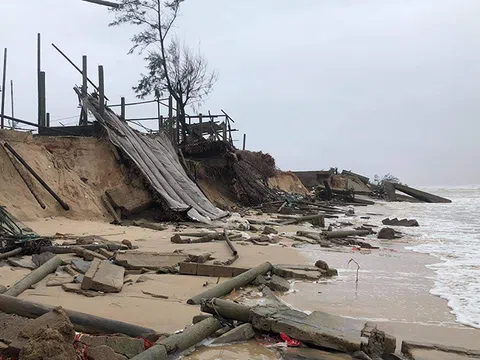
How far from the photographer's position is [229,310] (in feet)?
14.4

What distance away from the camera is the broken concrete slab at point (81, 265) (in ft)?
21.5

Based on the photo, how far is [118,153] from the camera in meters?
16.2

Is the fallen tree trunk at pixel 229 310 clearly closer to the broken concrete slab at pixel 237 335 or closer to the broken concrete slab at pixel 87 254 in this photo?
the broken concrete slab at pixel 237 335

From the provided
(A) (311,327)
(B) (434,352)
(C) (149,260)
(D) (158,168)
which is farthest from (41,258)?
(D) (158,168)

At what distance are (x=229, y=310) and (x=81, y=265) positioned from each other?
331 cm

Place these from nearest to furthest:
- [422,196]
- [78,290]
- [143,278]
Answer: [78,290] < [143,278] < [422,196]

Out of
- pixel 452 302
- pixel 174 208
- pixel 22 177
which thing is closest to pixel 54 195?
pixel 22 177

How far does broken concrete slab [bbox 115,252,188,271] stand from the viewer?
23.5ft

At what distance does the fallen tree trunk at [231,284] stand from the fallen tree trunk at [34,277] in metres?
2.01

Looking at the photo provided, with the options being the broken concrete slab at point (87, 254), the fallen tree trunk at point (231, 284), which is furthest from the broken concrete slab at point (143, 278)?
the fallen tree trunk at point (231, 284)

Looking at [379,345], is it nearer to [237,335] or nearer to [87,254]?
[237,335]

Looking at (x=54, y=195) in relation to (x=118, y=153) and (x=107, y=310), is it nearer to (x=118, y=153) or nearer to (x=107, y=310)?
(x=118, y=153)

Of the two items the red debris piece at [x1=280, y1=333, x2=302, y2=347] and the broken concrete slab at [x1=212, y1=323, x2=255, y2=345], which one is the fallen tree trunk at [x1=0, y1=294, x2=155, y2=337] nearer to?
the broken concrete slab at [x1=212, y1=323, x2=255, y2=345]

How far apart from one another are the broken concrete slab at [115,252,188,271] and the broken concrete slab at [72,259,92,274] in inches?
19.8
